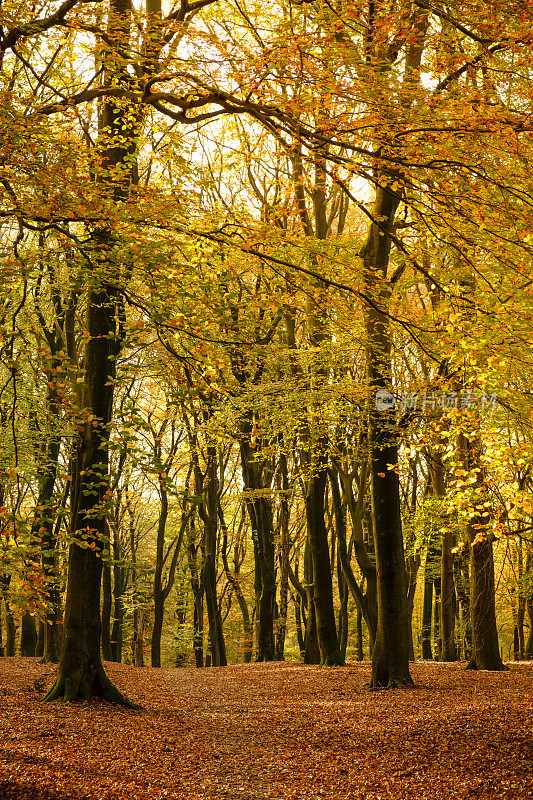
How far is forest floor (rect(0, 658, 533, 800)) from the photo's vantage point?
21.4ft

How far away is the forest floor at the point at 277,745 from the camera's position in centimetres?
652

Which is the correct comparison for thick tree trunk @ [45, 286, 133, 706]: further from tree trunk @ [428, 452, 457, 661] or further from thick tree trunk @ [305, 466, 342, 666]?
tree trunk @ [428, 452, 457, 661]

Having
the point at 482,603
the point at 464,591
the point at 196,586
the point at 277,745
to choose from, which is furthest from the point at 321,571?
the point at 196,586

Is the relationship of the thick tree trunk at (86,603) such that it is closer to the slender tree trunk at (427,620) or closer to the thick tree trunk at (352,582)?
the thick tree trunk at (352,582)

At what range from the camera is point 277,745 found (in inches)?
348

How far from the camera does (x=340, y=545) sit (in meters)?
20.6

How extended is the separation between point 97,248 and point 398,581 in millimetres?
8707

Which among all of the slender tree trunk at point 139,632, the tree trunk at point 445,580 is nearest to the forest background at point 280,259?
the tree trunk at point 445,580

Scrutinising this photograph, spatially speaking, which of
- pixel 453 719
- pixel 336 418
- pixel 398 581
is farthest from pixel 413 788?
pixel 336 418

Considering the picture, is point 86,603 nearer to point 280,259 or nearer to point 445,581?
point 280,259

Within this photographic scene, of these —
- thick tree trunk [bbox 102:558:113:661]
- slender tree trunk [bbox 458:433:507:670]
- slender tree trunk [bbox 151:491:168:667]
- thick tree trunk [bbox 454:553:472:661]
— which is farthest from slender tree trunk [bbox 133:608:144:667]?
slender tree trunk [bbox 458:433:507:670]

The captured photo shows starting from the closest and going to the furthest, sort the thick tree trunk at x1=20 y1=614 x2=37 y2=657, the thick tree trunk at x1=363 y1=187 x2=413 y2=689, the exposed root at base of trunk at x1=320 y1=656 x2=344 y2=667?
the thick tree trunk at x1=363 y1=187 x2=413 y2=689
the exposed root at base of trunk at x1=320 y1=656 x2=344 y2=667
the thick tree trunk at x1=20 y1=614 x2=37 y2=657

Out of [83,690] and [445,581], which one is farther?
[445,581]

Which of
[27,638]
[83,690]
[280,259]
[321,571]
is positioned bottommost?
[27,638]
